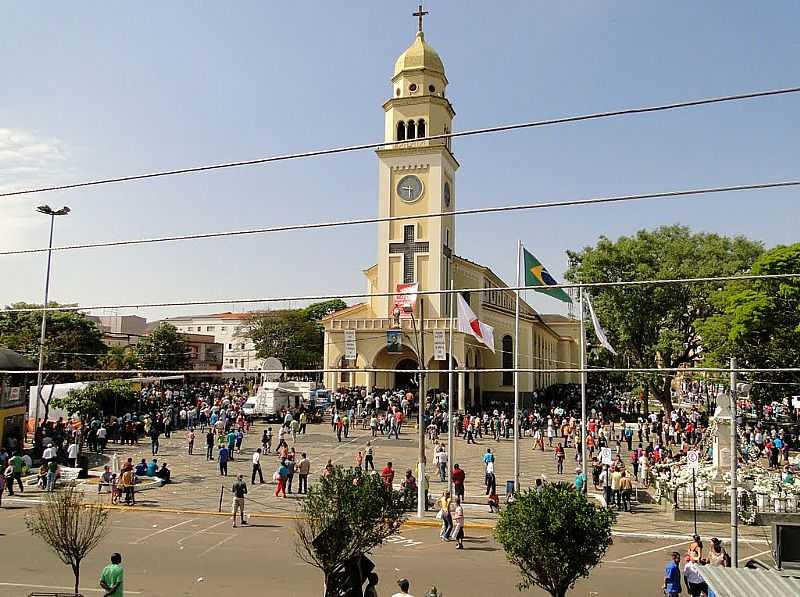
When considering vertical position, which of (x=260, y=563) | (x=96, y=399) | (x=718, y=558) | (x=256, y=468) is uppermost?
(x=96, y=399)

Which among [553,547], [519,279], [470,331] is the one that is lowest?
[553,547]

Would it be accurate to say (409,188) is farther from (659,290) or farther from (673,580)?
(673,580)

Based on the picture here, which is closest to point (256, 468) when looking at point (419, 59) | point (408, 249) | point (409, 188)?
point (408, 249)

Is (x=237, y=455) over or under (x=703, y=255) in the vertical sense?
under

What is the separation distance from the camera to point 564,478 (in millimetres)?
27922

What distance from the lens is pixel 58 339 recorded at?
1986 inches

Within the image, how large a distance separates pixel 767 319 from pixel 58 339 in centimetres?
4433

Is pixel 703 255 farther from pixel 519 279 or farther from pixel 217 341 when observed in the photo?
pixel 217 341

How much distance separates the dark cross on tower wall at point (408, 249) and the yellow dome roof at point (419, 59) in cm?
1249

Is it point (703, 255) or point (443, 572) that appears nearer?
point (443, 572)

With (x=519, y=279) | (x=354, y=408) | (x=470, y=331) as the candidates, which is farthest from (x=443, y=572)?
(x=354, y=408)

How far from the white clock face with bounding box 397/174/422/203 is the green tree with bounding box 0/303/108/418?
2466 centimetres

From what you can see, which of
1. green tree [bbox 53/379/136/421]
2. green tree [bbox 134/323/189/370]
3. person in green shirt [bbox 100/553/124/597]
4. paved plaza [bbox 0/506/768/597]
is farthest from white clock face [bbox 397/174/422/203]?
person in green shirt [bbox 100/553/124/597]

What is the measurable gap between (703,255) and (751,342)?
1019 centimetres
